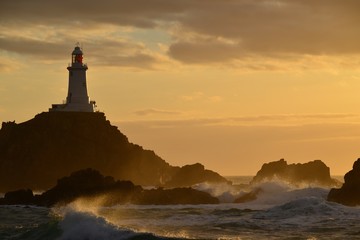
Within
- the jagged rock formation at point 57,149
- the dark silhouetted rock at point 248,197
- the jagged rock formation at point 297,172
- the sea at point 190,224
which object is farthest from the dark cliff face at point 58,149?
the sea at point 190,224

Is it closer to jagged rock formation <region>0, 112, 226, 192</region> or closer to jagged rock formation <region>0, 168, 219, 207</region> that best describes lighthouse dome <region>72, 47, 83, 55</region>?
jagged rock formation <region>0, 112, 226, 192</region>

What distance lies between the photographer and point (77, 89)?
105 m

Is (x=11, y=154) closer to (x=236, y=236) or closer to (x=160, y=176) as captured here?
(x=160, y=176)

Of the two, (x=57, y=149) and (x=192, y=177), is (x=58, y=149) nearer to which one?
(x=57, y=149)

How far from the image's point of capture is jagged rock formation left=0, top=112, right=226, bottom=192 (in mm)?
103250

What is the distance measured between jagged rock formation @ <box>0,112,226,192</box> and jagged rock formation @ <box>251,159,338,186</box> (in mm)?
19463

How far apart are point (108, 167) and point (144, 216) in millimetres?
57788

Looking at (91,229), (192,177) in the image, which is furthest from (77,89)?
(91,229)

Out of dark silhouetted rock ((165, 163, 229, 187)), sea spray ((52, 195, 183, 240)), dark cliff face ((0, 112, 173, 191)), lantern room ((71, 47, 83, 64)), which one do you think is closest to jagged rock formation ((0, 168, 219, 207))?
sea spray ((52, 195, 183, 240))

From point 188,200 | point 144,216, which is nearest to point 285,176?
point 188,200

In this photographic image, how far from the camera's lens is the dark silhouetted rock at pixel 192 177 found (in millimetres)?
103812

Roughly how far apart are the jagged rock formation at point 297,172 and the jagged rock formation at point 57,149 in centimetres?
1946

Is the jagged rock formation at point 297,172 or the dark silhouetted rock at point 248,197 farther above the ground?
the jagged rock formation at point 297,172

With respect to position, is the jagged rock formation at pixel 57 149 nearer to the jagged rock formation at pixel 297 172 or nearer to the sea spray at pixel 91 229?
the jagged rock formation at pixel 297 172
